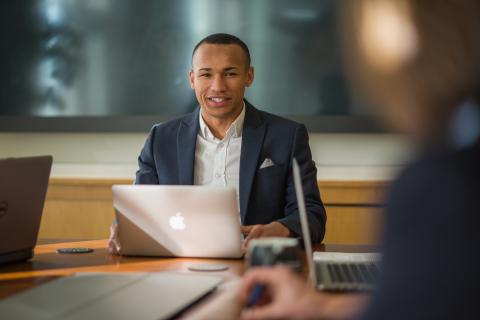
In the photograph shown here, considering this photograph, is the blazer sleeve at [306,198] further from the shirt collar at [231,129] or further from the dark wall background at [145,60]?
the dark wall background at [145,60]

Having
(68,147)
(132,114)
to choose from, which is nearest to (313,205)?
(132,114)

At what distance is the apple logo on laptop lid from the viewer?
7.20 feet

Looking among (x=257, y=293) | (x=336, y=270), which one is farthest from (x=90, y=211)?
(x=257, y=293)

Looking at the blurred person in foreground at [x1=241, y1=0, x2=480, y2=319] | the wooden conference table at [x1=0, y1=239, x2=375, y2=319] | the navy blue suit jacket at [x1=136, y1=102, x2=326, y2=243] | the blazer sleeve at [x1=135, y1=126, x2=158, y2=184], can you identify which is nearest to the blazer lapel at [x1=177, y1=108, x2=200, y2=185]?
the navy blue suit jacket at [x1=136, y1=102, x2=326, y2=243]

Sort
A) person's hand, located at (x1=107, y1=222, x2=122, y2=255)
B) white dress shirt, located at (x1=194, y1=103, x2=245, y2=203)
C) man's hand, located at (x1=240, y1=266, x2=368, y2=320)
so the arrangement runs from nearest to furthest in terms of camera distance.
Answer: man's hand, located at (x1=240, y1=266, x2=368, y2=320) < person's hand, located at (x1=107, y1=222, x2=122, y2=255) < white dress shirt, located at (x1=194, y1=103, x2=245, y2=203)

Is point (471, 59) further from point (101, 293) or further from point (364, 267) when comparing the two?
point (364, 267)

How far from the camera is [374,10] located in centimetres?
94

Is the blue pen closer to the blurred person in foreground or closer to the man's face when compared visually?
the blurred person in foreground

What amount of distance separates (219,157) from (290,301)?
1828mm

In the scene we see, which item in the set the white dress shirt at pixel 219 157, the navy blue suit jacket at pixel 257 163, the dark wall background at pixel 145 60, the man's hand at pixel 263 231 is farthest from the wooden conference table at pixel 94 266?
the dark wall background at pixel 145 60

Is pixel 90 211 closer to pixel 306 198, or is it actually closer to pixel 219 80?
pixel 219 80

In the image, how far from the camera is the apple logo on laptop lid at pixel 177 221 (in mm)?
2195

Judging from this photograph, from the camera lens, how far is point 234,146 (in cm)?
311

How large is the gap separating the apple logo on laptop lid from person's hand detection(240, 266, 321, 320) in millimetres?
861
